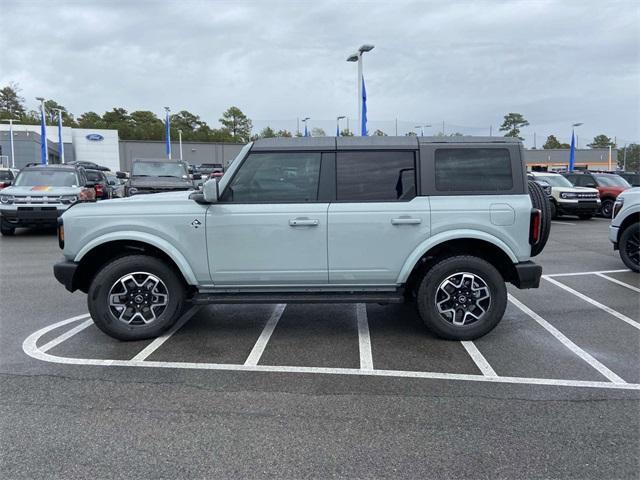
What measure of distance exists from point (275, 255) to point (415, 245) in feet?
Answer: 4.32

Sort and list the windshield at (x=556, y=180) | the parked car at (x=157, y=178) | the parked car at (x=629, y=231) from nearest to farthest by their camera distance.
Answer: the parked car at (x=629, y=231), the parked car at (x=157, y=178), the windshield at (x=556, y=180)

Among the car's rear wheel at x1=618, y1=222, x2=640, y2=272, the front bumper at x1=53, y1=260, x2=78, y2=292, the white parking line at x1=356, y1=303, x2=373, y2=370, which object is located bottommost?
the white parking line at x1=356, y1=303, x2=373, y2=370

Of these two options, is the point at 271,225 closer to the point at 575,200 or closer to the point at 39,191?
the point at 39,191

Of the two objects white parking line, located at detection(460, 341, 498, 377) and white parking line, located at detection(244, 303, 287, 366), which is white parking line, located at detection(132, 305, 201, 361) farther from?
white parking line, located at detection(460, 341, 498, 377)

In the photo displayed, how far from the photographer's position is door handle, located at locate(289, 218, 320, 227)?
4727mm

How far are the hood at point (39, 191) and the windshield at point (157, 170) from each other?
3966mm

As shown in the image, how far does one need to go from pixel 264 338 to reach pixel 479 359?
202 centimetres

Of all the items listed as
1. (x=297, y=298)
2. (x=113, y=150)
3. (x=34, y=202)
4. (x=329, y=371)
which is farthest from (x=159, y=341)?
(x=113, y=150)

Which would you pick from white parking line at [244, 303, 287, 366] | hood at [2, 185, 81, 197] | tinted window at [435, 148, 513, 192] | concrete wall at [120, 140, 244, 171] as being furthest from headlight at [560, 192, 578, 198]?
concrete wall at [120, 140, 244, 171]

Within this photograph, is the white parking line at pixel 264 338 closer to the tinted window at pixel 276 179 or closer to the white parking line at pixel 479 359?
the tinted window at pixel 276 179

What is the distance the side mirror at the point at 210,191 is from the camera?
4.61 meters

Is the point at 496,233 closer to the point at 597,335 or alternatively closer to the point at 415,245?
the point at 415,245

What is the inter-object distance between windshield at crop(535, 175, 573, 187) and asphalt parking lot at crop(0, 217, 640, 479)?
12895mm

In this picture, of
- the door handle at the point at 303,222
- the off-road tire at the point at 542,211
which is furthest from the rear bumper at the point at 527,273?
the door handle at the point at 303,222
